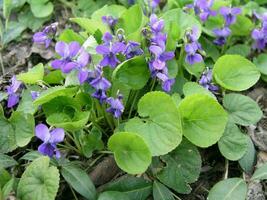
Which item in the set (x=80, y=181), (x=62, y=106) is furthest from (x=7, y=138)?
(x=80, y=181)

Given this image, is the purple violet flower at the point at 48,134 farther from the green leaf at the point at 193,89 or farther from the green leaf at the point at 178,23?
the green leaf at the point at 178,23

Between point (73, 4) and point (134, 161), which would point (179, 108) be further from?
point (73, 4)

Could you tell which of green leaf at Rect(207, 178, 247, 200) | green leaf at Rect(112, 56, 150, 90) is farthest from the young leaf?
green leaf at Rect(112, 56, 150, 90)

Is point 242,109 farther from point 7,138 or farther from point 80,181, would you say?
point 7,138

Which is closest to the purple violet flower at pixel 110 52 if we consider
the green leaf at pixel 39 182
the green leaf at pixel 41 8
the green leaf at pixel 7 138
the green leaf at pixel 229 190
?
the green leaf at pixel 39 182

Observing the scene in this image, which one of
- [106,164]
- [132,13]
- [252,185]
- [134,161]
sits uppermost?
[132,13]

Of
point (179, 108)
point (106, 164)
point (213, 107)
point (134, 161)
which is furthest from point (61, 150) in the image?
point (213, 107)
